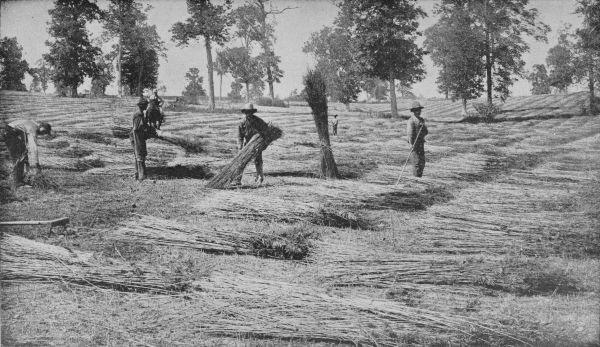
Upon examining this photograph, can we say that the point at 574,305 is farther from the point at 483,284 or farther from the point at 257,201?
the point at 257,201

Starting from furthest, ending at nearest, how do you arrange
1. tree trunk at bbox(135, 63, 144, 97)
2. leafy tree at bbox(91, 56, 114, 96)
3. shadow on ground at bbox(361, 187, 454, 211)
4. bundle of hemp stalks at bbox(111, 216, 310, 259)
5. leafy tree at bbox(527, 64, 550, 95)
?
1. leafy tree at bbox(527, 64, 550, 95)
2. tree trunk at bbox(135, 63, 144, 97)
3. leafy tree at bbox(91, 56, 114, 96)
4. shadow on ground at bbox(361, 187, 454, 211)
5. bundle of hemp stalks at bbox(111, 216, 310, 259)

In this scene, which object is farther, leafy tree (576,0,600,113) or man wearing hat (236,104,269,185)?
leafy tree (576,0,600,113)

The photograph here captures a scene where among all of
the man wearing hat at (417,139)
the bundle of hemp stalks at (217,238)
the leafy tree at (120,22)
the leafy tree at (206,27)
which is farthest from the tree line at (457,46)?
the bundle of hemp stalks at (217,238)

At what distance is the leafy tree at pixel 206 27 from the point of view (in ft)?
92.0

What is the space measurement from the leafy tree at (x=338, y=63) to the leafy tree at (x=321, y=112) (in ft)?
68.4

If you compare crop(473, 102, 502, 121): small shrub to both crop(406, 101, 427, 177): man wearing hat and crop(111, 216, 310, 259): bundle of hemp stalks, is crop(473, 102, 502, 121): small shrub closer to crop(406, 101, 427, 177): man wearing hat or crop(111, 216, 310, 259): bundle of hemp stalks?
crop(406, 101, 427, 177): man wearing hat

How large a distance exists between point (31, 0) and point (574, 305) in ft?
22.5

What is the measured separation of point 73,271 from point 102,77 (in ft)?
154

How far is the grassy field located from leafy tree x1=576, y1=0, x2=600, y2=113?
17.2m

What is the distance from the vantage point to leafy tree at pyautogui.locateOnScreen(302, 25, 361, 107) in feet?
99.7

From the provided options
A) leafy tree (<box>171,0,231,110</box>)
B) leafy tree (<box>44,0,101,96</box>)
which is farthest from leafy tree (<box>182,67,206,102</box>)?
leafy tree (<box>171,0,231,110</box>)

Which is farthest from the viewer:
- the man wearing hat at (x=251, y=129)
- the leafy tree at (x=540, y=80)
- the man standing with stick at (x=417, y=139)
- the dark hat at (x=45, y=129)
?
the leafy tree at (x=540, y=80)

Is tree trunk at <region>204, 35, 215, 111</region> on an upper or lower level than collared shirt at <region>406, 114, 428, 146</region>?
upper

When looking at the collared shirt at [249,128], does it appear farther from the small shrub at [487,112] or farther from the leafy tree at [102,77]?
the leafy tree at [102,77]
